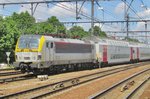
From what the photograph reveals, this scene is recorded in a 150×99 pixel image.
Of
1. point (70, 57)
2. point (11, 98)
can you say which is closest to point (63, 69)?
point (70, 57)

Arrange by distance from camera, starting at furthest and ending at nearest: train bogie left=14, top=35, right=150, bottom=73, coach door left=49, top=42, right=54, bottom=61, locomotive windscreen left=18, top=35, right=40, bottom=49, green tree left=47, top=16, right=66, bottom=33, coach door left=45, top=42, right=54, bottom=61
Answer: green tree left=47, top=16, right=66, bottom=33
coach door left=49, top=42, right=54, bottom=61
coach door left=45, top=42, right=54, bottom=61
locomotive windscreen left=18, top=35, right=40, bottom=49
train bogie left=14, top=35, right=150, bottom=73

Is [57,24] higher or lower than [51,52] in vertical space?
higher

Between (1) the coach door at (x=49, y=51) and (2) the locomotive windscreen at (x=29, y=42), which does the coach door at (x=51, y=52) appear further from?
(2) the locomotive windscreen at (x=29, y=42)

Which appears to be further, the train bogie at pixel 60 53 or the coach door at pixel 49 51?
the coach door at pixel 49 51

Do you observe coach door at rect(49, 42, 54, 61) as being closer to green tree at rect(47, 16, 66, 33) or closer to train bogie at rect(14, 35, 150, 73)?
train bogie at rect(14, 35, 150, 73)

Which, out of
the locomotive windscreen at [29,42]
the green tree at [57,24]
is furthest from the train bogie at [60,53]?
the green tree at [57,24]

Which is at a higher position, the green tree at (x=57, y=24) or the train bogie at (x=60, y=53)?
the green tree at (x=57, y=24)

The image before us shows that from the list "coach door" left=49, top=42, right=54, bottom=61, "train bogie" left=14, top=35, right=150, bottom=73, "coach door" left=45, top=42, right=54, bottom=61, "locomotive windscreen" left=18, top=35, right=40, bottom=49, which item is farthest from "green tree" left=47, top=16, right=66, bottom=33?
"locomotive windscreen" left=18, top=35, right=40, bottom=49

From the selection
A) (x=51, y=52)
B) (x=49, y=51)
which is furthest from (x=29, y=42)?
(x=51, y=52)

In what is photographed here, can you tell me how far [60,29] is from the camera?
98.1 meters

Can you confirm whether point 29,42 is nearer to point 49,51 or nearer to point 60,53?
point 49,51

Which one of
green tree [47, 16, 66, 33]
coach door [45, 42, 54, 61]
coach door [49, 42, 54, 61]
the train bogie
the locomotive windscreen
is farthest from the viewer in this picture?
green tree [47, 16, 66, 33]

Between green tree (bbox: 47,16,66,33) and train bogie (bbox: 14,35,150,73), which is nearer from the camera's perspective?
train bogie (bbox: 14,35,150,73)

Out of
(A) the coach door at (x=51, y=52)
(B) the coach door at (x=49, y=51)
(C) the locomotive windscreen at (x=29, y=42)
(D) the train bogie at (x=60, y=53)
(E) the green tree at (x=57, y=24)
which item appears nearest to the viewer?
(D) the train bogie at (x=60, y=53)
